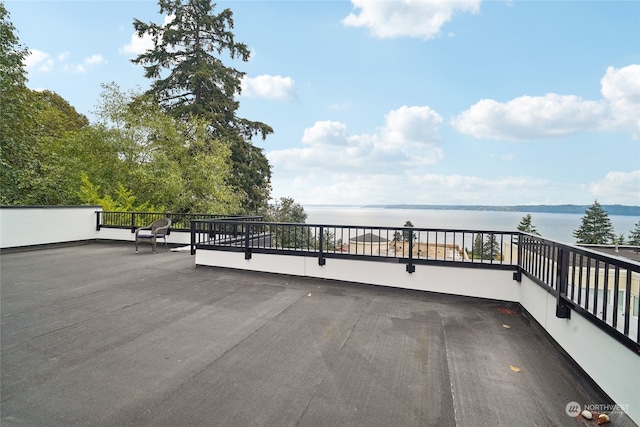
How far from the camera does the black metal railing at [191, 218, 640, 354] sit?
5.71 ft

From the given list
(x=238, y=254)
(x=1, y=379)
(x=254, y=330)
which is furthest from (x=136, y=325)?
(x=238, y=254)

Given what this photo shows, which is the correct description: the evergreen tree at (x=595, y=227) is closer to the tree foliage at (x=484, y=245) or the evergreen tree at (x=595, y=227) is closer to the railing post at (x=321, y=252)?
the tree foliage at (x=484, y=245)

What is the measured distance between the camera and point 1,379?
192cm

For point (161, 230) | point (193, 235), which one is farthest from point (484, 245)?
point (161, 230)

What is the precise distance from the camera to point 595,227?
34.0 meters

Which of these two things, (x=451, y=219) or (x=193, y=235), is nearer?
(x=193, y=235)

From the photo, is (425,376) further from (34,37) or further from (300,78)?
(300,78)

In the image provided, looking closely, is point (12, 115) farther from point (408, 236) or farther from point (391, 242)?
point (408, 236)

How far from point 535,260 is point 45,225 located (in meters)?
10.6

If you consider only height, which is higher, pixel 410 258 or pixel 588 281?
pixel 588 281

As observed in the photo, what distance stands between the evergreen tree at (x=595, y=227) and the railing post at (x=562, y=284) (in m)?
40.3

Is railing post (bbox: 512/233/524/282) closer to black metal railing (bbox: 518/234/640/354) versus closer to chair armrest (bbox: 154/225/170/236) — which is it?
black metal railing (bbox: 518/234/640/354)

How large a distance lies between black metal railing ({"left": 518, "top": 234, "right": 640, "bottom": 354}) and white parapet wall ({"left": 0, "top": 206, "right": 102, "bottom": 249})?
10442 mm

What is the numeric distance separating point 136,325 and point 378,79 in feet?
51.5
